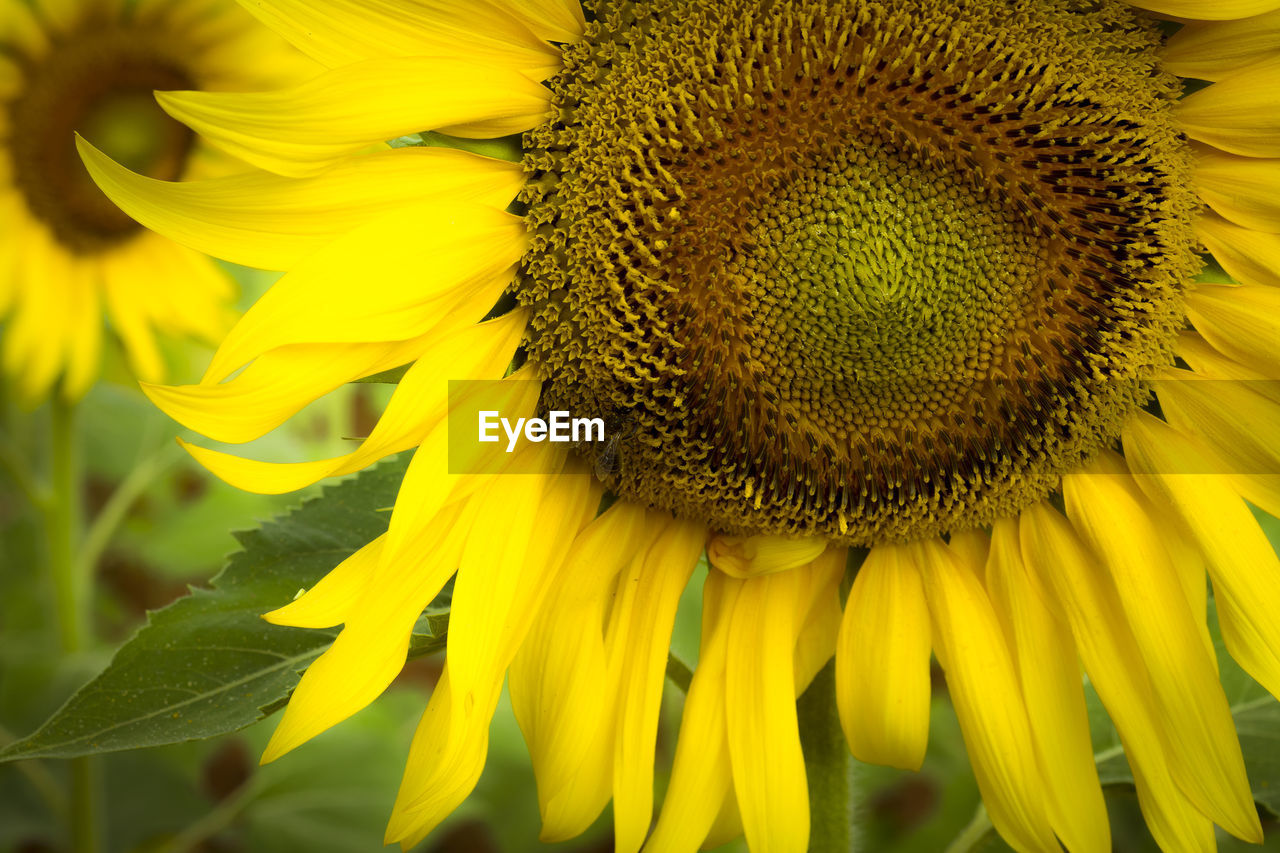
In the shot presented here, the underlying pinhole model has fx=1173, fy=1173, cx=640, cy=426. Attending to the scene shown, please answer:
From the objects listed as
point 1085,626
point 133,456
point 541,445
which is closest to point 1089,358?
point 1085,626

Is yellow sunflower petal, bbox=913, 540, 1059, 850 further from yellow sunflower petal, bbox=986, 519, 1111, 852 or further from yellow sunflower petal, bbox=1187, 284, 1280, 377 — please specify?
yellow sunflower petal, bbox=1187, 284, 1280, 377

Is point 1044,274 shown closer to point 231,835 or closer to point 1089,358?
point 1089,358

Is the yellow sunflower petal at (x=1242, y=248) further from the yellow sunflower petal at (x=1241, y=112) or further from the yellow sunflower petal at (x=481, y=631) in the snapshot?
the yellow sunflower petal at (x=481, y=631)

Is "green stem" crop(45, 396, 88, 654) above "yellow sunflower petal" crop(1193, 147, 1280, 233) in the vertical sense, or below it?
below

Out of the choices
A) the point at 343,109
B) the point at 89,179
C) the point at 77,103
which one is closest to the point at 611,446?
the point at 343,109

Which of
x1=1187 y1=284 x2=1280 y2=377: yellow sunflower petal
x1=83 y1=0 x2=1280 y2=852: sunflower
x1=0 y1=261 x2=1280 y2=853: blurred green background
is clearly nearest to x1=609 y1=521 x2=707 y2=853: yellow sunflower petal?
x1=83 y1=0 x2=1280 y2=852: sunflower

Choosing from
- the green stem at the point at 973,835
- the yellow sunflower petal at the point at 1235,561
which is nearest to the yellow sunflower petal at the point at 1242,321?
the yellow sunflower petal at the point at 1235,561

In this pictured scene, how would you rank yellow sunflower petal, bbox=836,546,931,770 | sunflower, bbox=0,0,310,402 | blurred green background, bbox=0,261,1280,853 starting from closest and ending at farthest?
1. yellow sunflower petal, bbox=836,546,931,770
2. sunflower, bbox=0,0,310,402
3. blurred green background, bbox=0,261,1280,853
